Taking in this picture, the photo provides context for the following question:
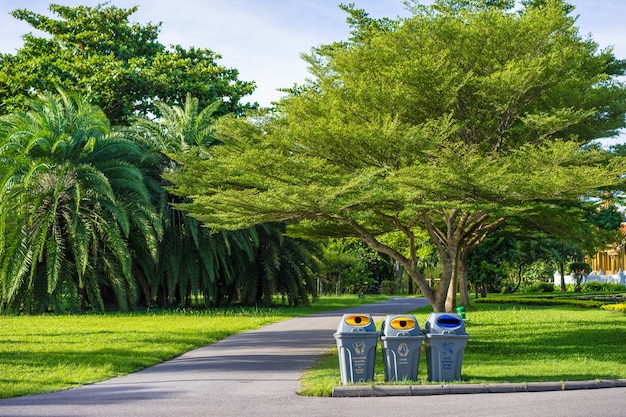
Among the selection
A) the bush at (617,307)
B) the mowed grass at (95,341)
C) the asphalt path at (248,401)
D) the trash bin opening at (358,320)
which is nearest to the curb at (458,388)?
the asphalt path at (248,401)

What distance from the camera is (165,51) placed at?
1641 inches

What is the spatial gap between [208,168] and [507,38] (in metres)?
7.86

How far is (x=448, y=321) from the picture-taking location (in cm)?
1157

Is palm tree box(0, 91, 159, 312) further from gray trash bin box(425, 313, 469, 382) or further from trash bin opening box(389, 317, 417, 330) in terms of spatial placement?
gray trash bin box(425, 313, 469, 382)

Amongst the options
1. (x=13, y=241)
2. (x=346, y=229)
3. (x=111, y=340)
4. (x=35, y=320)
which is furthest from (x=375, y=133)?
(x=13, y=241)

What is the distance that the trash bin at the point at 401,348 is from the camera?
1125 centimetres

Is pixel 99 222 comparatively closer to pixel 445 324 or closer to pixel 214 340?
pixel 214 340

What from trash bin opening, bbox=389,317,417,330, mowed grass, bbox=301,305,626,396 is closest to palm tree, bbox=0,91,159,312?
mowed grass, bbox=301,305,626,396

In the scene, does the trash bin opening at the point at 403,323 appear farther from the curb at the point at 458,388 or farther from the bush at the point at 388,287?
the bush at the point at 388,287

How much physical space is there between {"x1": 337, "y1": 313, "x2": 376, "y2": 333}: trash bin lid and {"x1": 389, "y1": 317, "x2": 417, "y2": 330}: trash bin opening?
323 mm

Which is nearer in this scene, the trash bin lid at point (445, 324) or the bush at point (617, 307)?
the trash bin lid at point (445, 324)

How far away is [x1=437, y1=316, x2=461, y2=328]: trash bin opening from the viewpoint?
11500 mm

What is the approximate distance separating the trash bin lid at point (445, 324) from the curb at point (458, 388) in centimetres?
86

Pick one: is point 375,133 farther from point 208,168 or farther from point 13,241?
point 13,241
